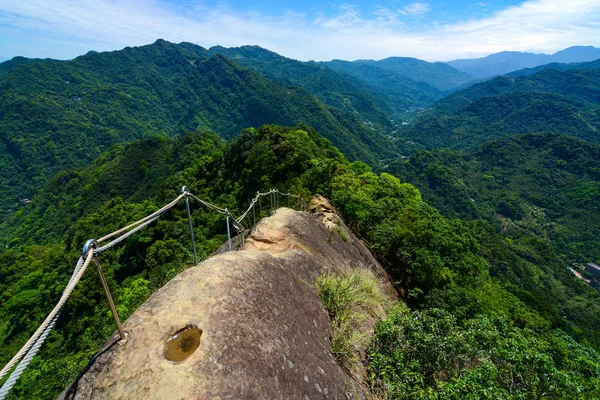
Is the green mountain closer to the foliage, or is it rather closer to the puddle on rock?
the foliage

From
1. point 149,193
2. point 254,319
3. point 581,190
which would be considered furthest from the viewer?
point 581,190

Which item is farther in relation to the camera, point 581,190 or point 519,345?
point 581,190

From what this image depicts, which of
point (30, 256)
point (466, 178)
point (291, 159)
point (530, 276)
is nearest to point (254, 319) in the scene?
point (291, 159)

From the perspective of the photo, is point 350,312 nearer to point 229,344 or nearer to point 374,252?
point 229,344

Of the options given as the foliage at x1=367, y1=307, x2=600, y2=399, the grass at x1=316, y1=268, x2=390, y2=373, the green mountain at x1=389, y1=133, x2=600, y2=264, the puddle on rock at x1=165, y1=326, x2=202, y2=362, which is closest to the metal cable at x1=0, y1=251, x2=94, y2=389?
the puddle on rock at x1=165, y1=326, x2=202, y2=362

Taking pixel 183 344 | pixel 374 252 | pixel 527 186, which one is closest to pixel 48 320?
pixel 183 344

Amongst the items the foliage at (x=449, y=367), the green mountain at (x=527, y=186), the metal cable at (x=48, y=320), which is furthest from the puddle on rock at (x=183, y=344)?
the green mountain at (x=527, y=186)

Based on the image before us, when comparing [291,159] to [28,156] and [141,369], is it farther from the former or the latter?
[28,156]
